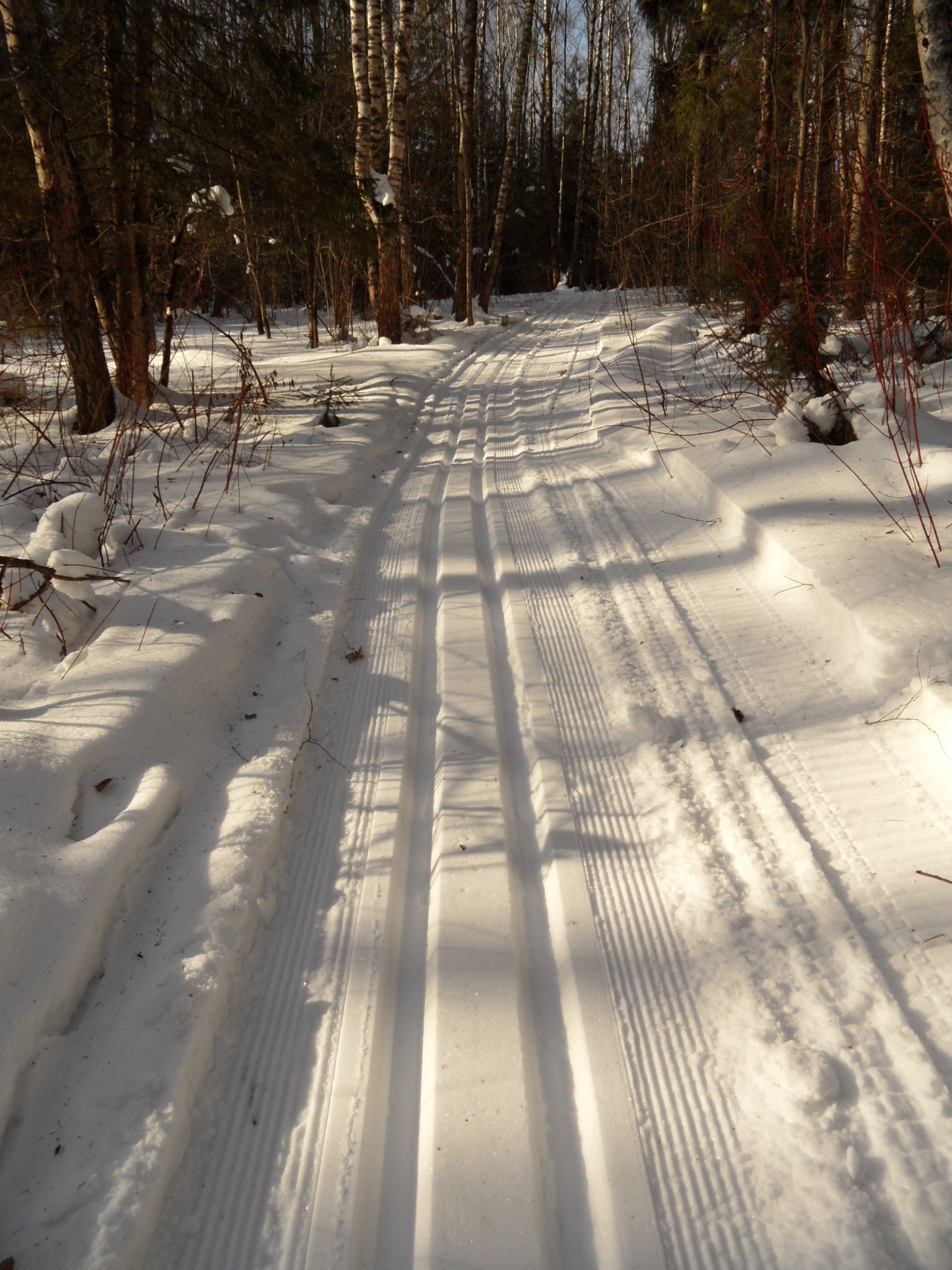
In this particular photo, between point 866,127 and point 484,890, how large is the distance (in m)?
8.39

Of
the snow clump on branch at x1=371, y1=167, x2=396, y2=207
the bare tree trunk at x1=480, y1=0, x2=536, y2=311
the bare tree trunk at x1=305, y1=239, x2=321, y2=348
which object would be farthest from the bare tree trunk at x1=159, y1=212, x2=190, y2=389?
the bare tree trunk at x1=480, y1=0, x2=536, y2=311

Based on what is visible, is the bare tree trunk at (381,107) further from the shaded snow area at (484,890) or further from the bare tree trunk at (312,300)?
the shaded snow area at (484,890)

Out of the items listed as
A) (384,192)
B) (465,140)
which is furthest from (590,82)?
(384,192)

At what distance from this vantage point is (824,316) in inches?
191

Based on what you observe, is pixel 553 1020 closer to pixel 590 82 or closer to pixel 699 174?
pixel 699 174

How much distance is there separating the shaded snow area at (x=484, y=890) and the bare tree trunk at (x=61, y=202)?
9.17 feet

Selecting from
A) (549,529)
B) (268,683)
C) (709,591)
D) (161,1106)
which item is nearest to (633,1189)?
(161,1106)

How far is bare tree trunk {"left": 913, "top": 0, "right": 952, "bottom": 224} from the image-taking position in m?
2.91

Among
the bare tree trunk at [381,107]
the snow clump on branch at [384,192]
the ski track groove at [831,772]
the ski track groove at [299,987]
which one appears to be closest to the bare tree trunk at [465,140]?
Answer: the bare tree trunk at [381,107]

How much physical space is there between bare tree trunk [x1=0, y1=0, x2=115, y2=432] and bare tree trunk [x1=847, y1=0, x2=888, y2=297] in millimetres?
5061

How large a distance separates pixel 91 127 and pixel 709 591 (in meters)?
7.37

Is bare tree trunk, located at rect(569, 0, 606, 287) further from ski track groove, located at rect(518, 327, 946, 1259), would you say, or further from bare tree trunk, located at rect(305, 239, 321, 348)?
ski track groove, located at rect(518, 327, 946, 1259)

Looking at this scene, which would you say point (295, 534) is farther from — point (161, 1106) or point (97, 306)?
point (97, 306)

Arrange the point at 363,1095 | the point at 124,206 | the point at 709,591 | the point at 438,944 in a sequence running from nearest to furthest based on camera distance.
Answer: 1. the point at 363,1095
2. the point at 438,944
3. the point at 709,591
4. the point at 124,206
